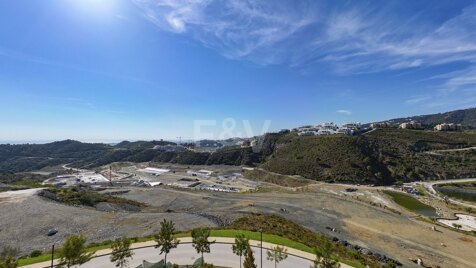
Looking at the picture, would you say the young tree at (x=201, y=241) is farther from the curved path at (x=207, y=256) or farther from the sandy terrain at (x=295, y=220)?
the sandy terrain at (x=295, y=220)

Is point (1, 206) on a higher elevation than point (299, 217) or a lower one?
higher

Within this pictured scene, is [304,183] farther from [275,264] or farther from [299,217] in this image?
[275,264]

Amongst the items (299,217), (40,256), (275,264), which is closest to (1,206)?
(40,256)

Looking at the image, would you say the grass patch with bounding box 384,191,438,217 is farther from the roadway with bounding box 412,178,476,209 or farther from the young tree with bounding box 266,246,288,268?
the young tree with bounding box 266,246,288,268

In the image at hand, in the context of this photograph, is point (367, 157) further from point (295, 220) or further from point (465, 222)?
point (295, 220)

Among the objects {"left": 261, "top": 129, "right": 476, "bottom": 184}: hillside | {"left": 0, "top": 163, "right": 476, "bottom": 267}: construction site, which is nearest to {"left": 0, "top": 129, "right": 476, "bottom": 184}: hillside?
{"left": 261, "top": 129, "right": 476, "bottom": 184}: hillside

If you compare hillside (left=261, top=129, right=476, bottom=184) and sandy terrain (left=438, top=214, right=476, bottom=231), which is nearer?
sandy terrain (left=438, top=214, right=476, bottom=231)
